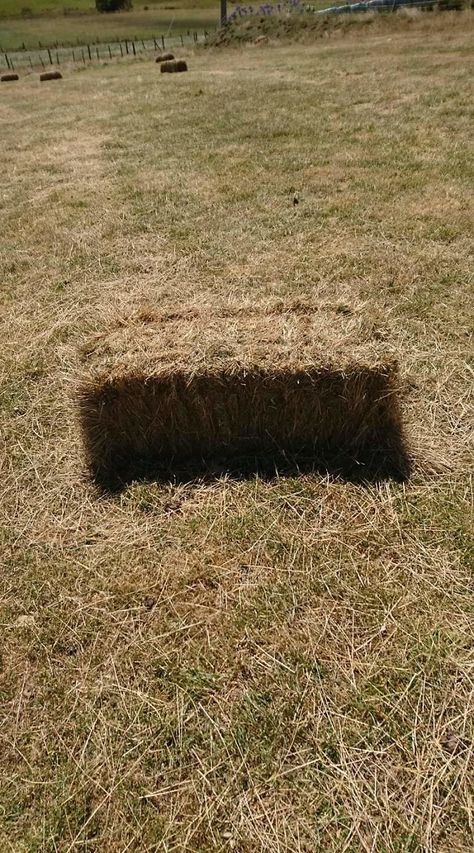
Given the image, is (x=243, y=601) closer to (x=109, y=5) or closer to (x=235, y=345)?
(x=235, y=345)

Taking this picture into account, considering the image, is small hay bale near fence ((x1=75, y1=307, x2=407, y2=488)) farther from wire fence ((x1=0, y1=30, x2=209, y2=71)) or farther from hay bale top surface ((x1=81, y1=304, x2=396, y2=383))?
wire fence ((x1=0, y1=30, x2=209, y2=71))

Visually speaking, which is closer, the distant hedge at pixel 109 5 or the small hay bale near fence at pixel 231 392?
the small hay bale near fence at pixel 231 392

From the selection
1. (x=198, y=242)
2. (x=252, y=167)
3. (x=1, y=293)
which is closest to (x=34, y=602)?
(x=1, y=293)

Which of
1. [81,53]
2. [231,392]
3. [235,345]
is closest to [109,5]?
[81,53]

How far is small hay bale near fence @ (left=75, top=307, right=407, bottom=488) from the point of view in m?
3.39

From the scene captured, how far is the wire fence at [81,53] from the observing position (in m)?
30.8

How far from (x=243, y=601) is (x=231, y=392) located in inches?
52.1

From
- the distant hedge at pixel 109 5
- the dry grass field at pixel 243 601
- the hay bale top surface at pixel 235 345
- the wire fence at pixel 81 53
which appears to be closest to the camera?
the dry grass field at pixel 243 601

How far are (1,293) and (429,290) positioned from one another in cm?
472

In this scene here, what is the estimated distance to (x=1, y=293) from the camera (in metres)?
6.11

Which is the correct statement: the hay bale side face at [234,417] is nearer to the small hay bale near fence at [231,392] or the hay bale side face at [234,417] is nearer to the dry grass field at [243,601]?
the small hay bale near fence at [231,392]

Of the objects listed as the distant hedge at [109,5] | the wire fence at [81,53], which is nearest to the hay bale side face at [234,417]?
the wire fence at [81,53]

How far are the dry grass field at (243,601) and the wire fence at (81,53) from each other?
30995 mm

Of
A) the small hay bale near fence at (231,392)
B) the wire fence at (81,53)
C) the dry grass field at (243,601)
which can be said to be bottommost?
the dry grass field at (243,601)
